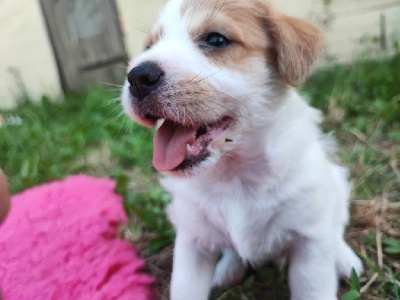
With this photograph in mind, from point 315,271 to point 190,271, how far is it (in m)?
0.51

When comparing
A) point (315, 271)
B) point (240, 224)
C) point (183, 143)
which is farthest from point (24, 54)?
point (315, 271)

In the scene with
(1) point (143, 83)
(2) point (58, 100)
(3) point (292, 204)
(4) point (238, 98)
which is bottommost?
(2) point (58, 100)

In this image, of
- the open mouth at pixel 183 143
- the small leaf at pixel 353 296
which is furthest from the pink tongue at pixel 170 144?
the small leaf at pixel 353 296

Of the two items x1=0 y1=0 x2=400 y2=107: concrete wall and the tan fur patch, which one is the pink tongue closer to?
the tan fur patch

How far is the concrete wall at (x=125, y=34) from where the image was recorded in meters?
5.13

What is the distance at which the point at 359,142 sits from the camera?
3.30m

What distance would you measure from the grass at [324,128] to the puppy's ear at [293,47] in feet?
2.82

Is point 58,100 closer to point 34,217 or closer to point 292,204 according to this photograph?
point 34,217

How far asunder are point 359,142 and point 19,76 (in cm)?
495

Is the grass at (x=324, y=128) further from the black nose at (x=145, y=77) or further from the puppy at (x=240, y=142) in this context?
the black nose at (x=145, y=77)

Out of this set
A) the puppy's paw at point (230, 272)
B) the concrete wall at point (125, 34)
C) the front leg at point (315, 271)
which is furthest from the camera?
Answer: the concrete wall at point (125, 34)

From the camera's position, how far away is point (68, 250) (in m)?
1.97

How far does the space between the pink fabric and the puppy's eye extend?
3.44 ft

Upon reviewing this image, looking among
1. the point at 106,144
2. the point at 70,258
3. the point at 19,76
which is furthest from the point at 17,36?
the point at 70,258
